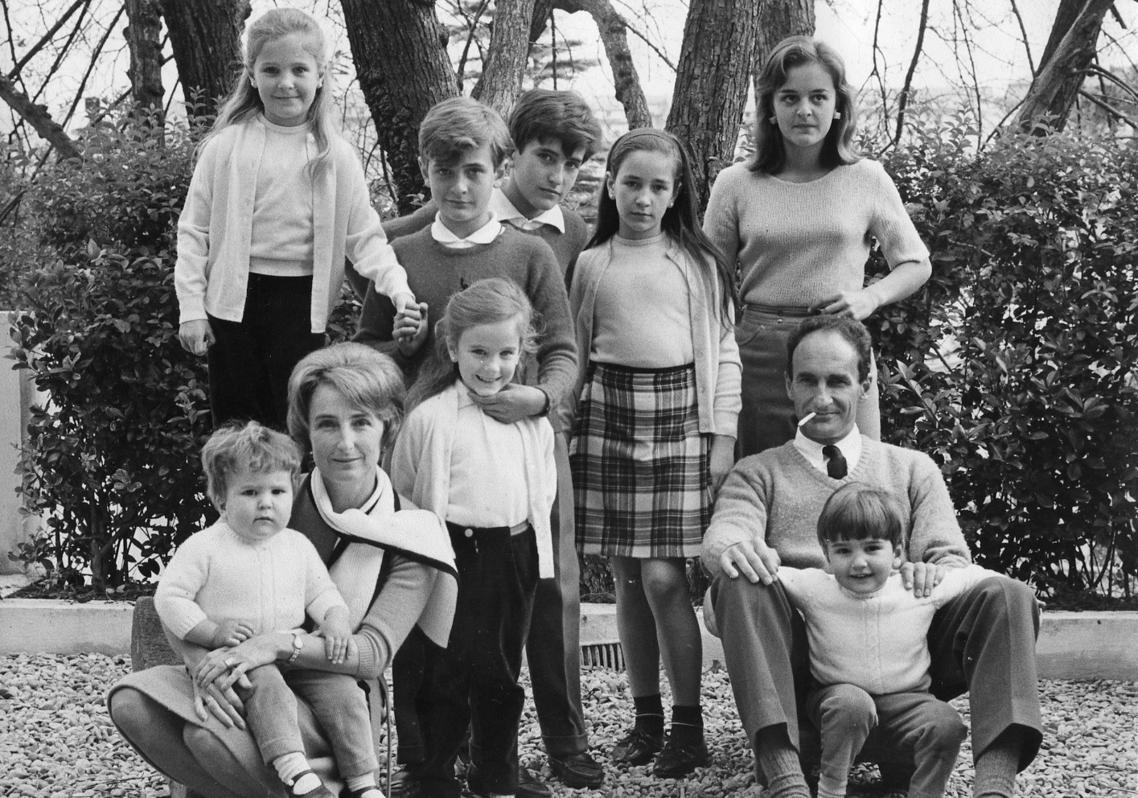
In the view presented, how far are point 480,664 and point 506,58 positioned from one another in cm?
403

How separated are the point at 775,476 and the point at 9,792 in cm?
209

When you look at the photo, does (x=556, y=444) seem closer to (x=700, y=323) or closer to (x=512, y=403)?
(x=512, y=403)

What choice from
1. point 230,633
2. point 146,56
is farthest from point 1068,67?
point 230,633

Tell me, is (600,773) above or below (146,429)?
below

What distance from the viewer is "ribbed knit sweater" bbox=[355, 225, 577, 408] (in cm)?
333

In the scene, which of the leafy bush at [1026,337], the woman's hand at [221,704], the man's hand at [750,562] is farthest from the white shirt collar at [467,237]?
the leafy bush at [1026,337]

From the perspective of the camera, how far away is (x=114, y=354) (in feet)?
15.8

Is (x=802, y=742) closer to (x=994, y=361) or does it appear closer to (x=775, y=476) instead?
(x=775, y=476)

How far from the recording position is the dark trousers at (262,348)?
3506 millimetres

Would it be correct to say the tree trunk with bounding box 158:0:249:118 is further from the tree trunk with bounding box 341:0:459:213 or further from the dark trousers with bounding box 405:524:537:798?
the dark trousers with bounding box 405:524:537:798

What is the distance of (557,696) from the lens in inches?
135

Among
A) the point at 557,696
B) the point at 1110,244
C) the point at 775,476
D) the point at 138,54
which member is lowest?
the point at 557,696

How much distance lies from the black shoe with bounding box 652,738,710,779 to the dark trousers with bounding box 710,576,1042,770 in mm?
439

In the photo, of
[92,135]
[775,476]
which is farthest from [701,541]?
[92,135]
